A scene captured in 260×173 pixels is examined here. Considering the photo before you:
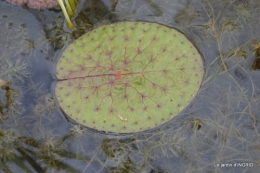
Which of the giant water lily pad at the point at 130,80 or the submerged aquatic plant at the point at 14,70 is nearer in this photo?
the giant water lily pad at the point at 130,80

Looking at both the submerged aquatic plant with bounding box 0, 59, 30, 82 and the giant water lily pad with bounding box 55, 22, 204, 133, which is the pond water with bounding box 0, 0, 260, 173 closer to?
the submerged aquatic plant with bounding box 0, 59, 30, 82

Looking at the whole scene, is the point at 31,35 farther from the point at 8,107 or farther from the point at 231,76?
the point at 231,76

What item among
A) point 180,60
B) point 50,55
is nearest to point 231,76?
point 180,60

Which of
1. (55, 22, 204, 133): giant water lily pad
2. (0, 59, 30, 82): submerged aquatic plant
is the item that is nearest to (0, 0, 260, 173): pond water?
(0, 59, 30, 82): submerged aquatic plant

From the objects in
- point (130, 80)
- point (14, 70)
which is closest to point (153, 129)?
point (130, 80)

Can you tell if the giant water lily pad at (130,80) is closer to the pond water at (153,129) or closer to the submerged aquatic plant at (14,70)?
the pond water at (153,129)

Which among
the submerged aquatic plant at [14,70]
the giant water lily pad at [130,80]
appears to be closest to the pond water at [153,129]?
the submerged aquatic plant at [14,70]
